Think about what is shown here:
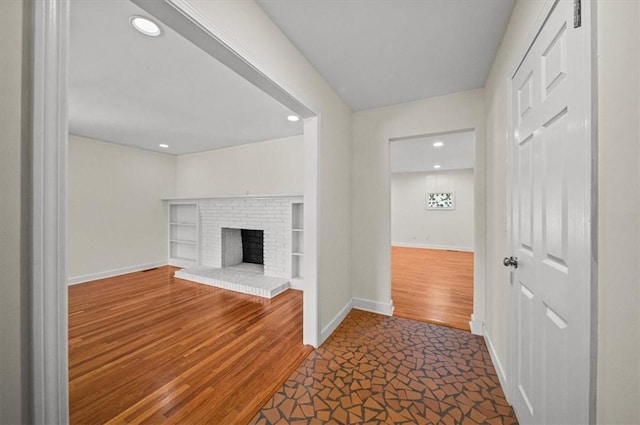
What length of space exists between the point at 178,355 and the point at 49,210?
79.0 inches

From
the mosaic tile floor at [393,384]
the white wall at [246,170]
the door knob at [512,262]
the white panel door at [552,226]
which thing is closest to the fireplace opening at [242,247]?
the white wall at [246,170]

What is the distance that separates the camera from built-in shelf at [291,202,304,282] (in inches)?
159

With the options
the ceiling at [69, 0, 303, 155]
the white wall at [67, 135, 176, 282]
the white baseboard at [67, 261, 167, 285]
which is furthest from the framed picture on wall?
the white baseboard at [67, 261, 167, 285]

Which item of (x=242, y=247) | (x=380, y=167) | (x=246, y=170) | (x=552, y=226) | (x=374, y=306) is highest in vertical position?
(x=246, y=170)

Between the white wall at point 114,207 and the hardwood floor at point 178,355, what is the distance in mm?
1133

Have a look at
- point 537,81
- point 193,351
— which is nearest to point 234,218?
point 193,351

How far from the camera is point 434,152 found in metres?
5.42

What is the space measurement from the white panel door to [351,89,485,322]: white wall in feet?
3.62

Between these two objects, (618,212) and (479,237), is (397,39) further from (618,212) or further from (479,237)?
(479,237)

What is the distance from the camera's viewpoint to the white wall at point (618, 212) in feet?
2.00

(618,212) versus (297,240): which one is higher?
(618,212)

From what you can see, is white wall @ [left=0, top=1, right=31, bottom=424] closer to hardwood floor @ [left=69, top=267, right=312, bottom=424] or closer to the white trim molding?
the white trim molding

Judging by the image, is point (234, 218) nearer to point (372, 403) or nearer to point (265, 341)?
point (265, 341)

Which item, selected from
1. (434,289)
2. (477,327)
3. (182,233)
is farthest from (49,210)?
(182,233)
